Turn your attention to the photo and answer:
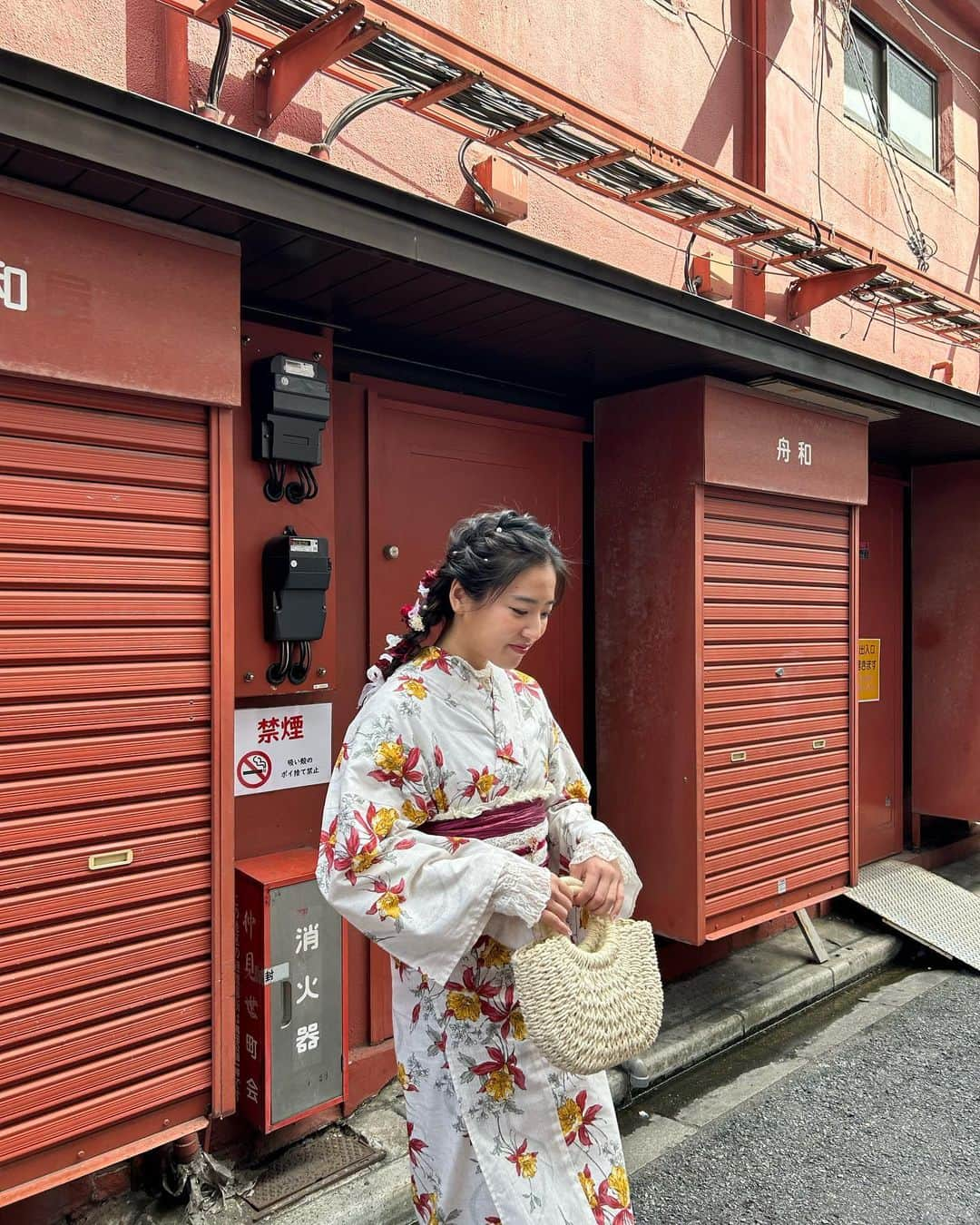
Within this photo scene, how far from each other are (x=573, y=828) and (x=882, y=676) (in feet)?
19.2

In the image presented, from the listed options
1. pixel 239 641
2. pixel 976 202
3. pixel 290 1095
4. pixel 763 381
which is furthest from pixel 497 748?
pixel 976 202

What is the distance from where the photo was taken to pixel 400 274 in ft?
11.4

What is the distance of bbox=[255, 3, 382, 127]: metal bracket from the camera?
2.94 m

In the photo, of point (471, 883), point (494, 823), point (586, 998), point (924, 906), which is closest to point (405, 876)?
point (471, 883)

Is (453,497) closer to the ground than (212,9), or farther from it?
closer to the ground

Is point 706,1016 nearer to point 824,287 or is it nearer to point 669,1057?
point 669,1057

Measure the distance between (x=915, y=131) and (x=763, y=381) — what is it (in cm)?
433

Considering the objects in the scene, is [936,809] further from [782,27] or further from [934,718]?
[782,27]

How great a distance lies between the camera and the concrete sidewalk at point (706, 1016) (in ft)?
11.8

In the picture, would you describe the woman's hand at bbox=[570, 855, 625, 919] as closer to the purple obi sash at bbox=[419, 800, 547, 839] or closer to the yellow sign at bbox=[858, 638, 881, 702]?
the purple obi sash at bbox=[419, 800, 547, 839]

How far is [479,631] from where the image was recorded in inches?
98.5

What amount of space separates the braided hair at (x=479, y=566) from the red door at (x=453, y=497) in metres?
1.72

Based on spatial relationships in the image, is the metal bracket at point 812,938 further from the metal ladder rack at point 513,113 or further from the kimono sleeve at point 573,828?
the metal ladder rack at point 513,113

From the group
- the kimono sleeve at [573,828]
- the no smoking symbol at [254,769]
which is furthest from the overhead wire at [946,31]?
the no smoking symbol at [254,769]
